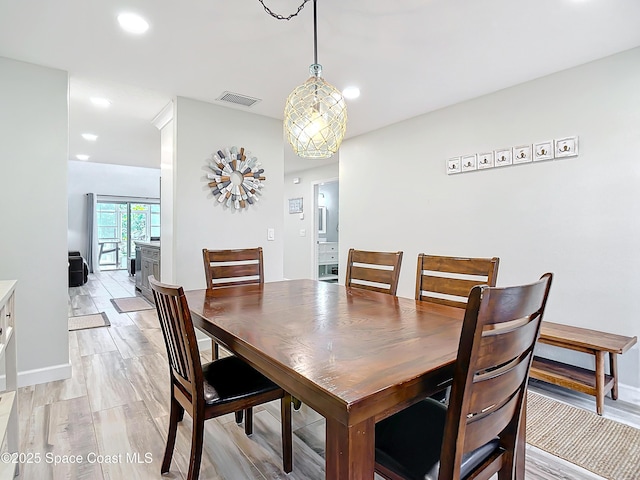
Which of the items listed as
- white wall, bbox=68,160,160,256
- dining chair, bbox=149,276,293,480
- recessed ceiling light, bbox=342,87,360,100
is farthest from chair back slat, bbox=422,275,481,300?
white wall, bbox=68,160,160,256

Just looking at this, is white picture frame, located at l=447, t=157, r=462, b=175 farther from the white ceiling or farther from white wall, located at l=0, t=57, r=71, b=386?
white wall, located at l=0, t=57, r=71, b=386

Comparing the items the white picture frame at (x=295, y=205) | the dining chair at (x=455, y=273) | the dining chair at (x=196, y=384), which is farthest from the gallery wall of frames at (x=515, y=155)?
the white picture frame at (x=295, y=205)

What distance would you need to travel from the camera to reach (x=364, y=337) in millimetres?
1262

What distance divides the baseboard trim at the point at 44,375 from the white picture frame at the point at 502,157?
3915 mm

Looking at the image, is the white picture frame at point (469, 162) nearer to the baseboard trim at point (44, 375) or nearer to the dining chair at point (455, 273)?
the dining chair at point (455, 273)

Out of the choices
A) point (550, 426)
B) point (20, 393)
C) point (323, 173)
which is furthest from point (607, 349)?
point (323, 173)

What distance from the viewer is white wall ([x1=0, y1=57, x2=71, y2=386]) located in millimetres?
2500

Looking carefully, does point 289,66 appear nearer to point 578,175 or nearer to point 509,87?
point 509,87

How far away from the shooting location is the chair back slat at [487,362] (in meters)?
0.85

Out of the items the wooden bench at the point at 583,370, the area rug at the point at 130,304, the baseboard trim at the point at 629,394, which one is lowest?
the baseboard trim at the point at 629,394

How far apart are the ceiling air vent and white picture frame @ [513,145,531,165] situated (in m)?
2.37

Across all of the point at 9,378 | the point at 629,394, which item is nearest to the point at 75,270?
the point at 9,378

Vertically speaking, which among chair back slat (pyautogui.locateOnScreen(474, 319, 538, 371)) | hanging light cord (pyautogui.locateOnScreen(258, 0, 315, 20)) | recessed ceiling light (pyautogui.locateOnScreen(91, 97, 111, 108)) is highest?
recessed ceiling light (pyautogui.locateOnScreen(91, 97, 111, 108))

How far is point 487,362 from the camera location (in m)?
0.90
